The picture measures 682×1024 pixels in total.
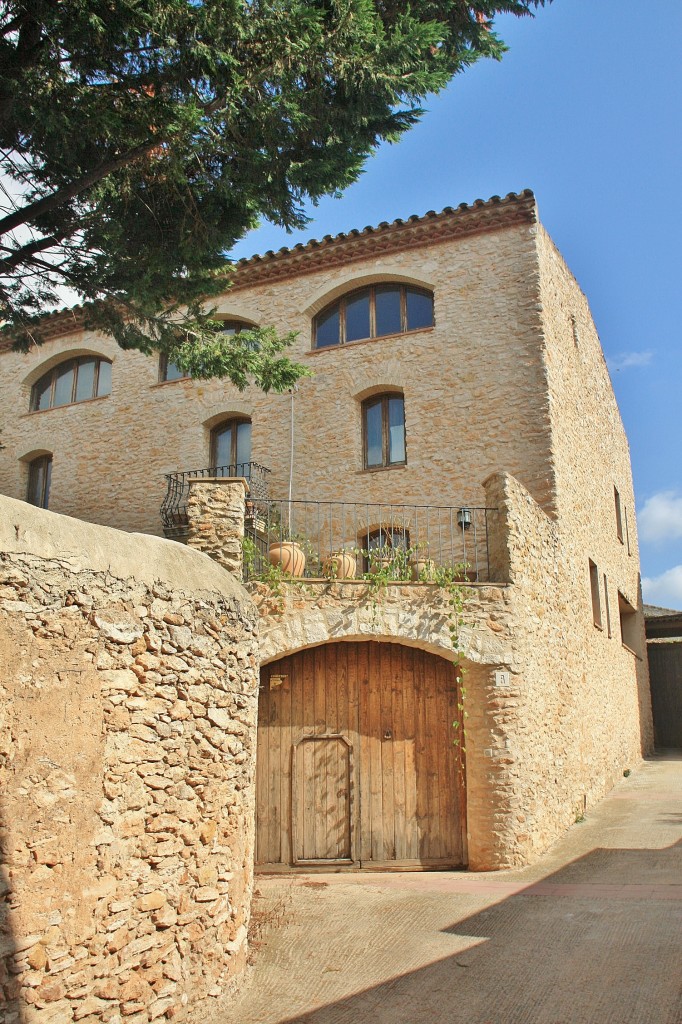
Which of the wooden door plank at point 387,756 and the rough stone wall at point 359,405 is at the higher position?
the rough stone wall at point 359,405

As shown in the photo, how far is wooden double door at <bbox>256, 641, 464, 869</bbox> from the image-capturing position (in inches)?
329

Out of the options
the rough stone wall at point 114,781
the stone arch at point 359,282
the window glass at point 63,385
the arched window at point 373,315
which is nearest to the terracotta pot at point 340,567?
the rough stone wall at point 114,781

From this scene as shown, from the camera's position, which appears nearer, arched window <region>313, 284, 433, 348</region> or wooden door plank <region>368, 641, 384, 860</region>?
wooden door plank <region>368, 641, 384, 860</region>

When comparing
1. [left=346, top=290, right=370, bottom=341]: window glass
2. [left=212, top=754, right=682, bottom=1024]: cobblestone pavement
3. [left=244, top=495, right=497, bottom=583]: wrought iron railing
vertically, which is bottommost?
[left=212, top=754, right=682, bottom=1024]: cobblestone pavement

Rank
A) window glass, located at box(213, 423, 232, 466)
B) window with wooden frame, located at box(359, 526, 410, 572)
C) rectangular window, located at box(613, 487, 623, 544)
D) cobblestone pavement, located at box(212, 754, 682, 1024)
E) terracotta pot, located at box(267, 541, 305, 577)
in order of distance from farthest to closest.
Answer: rectangular window, located at box(613, 487, 623, 544), window glass, located at box(213, 423, 232, 466), window with wooden frame, located at box(359, 526, 410, 572), terracotta pot, located at box(267, 541, 305, 577), cobblestone pavement, located at box(212, 754, 682, 1024)

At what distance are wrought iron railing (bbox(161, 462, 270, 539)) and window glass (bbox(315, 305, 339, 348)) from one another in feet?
7.66

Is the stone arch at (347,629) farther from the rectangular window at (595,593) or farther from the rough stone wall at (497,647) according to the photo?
the rectangular window at (595,593)

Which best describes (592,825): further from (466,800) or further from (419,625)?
(419,625)

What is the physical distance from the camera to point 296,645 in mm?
8195

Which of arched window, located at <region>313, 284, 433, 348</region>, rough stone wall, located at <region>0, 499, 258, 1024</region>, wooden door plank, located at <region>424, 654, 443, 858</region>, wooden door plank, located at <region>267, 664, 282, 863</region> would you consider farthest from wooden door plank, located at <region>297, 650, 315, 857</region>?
arched window, located at <region>313, 284, 433, 348</region>

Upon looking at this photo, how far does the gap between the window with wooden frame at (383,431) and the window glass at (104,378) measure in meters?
5.22

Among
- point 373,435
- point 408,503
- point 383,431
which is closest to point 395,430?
point 383,431

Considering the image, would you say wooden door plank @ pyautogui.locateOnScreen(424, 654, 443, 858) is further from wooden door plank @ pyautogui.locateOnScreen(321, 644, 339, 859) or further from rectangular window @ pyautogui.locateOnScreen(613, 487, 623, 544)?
rectangular window @ pyautogui.locateOnScreen(613, 487, 623, 544)

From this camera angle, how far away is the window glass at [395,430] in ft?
40.0
